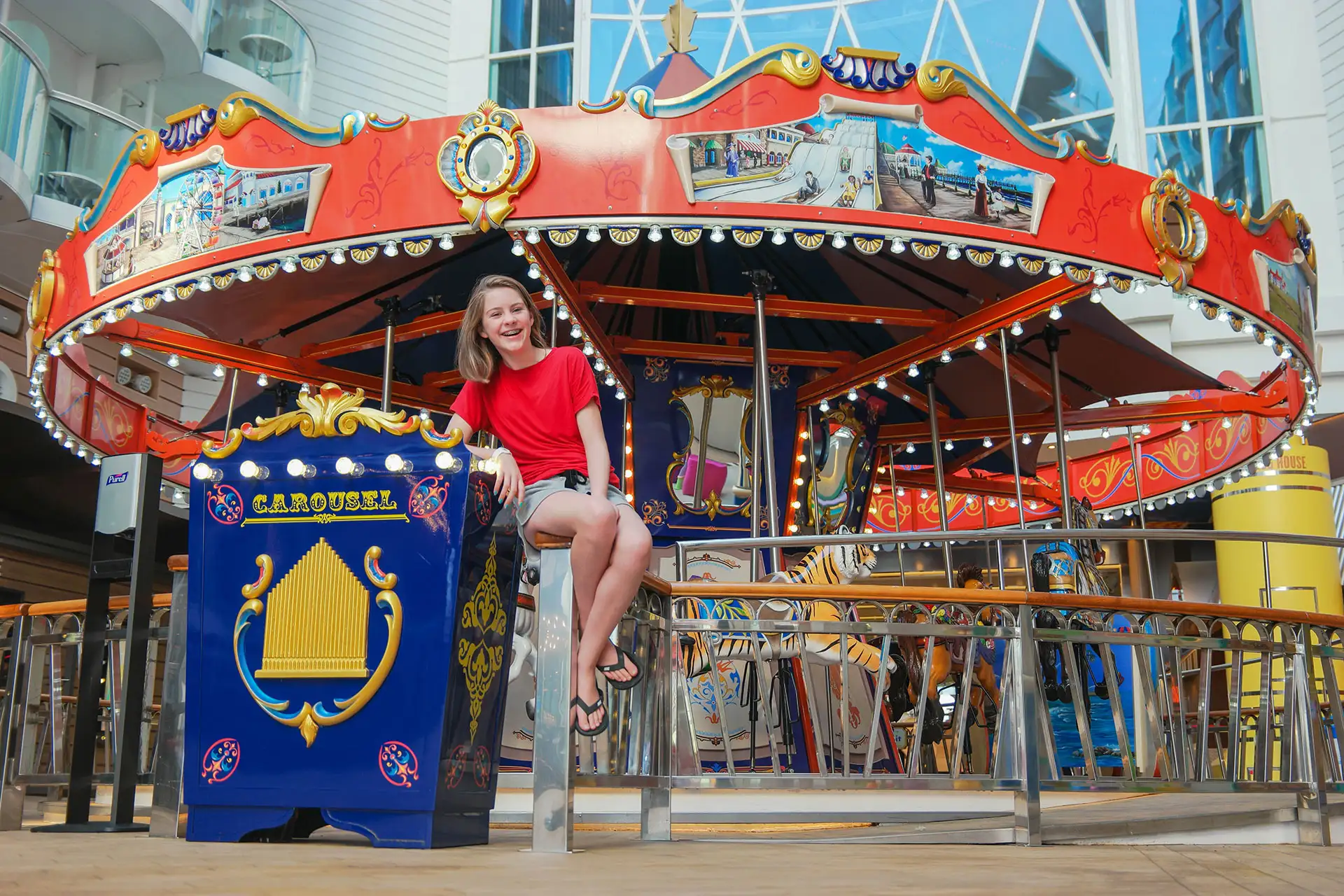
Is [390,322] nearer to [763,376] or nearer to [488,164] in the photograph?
[488,164]

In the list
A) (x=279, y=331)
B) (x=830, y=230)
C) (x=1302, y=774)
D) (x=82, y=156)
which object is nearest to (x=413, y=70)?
(x=82, y=156)

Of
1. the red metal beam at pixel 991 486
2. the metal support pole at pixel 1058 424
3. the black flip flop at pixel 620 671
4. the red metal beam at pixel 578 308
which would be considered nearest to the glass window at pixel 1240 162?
the red metal beam at pixel 991 486

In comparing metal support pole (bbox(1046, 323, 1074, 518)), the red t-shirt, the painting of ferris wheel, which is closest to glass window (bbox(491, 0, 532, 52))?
metal support pole (bbox(1046, 323, 1074, 518))

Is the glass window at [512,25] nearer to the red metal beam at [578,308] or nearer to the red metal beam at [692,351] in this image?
the red metal beam at [692,351]

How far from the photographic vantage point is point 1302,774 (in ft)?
15.8

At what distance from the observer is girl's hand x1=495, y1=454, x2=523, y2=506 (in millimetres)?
3172

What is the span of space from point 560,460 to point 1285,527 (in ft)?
36.4

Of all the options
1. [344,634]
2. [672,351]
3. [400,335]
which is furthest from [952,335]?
[344,634]

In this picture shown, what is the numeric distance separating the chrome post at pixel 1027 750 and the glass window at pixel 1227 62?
13645mm

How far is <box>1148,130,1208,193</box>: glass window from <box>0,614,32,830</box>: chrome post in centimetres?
1434

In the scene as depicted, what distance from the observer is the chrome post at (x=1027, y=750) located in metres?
4.03

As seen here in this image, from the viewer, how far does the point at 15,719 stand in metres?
5.12

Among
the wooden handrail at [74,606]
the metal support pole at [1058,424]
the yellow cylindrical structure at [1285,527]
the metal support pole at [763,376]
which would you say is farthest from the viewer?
the yellow cylindrical structure at [1285,527]

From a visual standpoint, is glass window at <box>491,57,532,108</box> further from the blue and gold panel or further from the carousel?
the blue and gold panel
